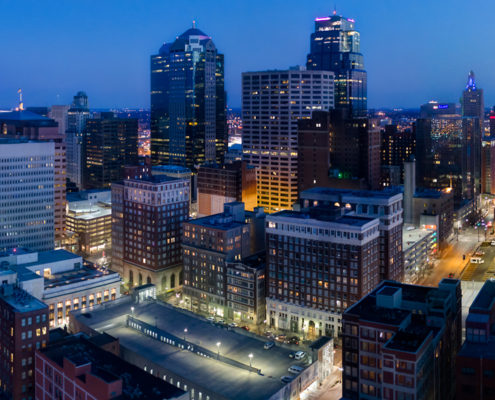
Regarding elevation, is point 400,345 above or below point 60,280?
above

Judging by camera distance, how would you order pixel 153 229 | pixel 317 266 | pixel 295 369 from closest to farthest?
pixel 295 369, pixel 317 266, pixel 153 229

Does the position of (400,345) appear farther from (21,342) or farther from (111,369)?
(21,342)

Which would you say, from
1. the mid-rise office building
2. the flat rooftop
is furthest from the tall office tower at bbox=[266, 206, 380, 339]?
the mid-rise office building

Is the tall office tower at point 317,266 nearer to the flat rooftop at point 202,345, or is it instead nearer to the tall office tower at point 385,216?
the tall office tower at point 385,216

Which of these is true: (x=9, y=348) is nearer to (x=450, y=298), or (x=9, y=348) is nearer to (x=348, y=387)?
(x=348, y=387)

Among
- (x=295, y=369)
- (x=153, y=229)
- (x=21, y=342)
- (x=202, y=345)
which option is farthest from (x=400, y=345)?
(x=153, y=229)

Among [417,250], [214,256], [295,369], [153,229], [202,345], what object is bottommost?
[295,369]
